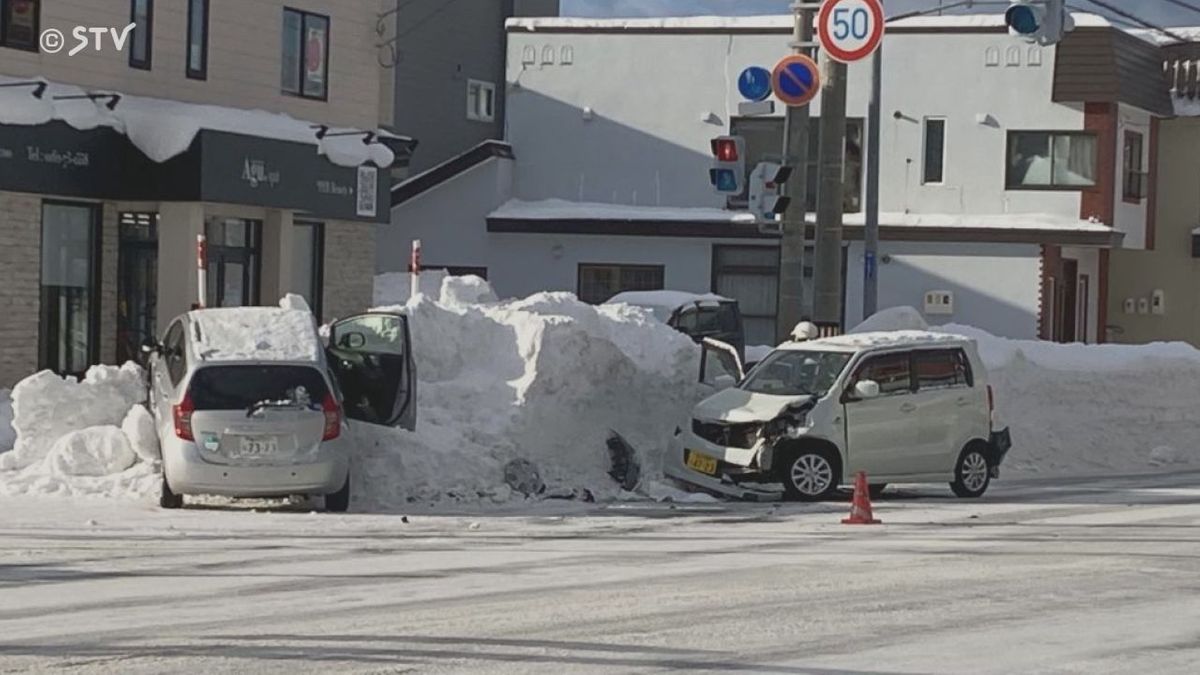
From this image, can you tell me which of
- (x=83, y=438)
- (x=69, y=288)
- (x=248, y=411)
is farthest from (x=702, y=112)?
→ (x=248, y=411)

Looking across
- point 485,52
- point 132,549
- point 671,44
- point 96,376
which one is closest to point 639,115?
point 671,44

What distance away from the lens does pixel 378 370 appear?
21.3 m

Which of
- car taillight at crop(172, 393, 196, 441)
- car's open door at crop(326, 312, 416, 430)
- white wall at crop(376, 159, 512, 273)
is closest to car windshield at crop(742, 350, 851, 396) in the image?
car's open door at crop(326, 312, 416, 430)

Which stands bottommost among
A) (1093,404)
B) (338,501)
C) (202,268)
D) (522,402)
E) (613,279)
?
(338,501)

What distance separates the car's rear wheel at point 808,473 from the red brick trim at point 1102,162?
25.5 metres

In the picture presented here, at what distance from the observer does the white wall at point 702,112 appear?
4572 centimetres

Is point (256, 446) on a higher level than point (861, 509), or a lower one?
higher

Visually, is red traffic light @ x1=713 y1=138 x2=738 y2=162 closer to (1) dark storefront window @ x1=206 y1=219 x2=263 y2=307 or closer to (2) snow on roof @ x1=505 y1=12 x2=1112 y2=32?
(1) dark storefront window @ x1=206 y1=219 x2=263 y2=307

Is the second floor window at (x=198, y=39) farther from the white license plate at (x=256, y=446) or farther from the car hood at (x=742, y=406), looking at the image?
the white license plate at (x=256, y=446)

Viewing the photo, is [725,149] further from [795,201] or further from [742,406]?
[742,406]

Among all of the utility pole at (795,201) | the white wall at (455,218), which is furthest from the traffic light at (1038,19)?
the white wall at (455,218)

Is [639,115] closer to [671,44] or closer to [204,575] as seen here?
[671,44]

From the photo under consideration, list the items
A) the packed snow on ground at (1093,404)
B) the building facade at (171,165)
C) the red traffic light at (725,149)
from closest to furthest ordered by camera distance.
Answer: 1. the red traffic light at (725,149)
2. the building facade at (171,165)
3. the packed snow on ground at (1093,404)

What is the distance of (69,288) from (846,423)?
12.4 metres
